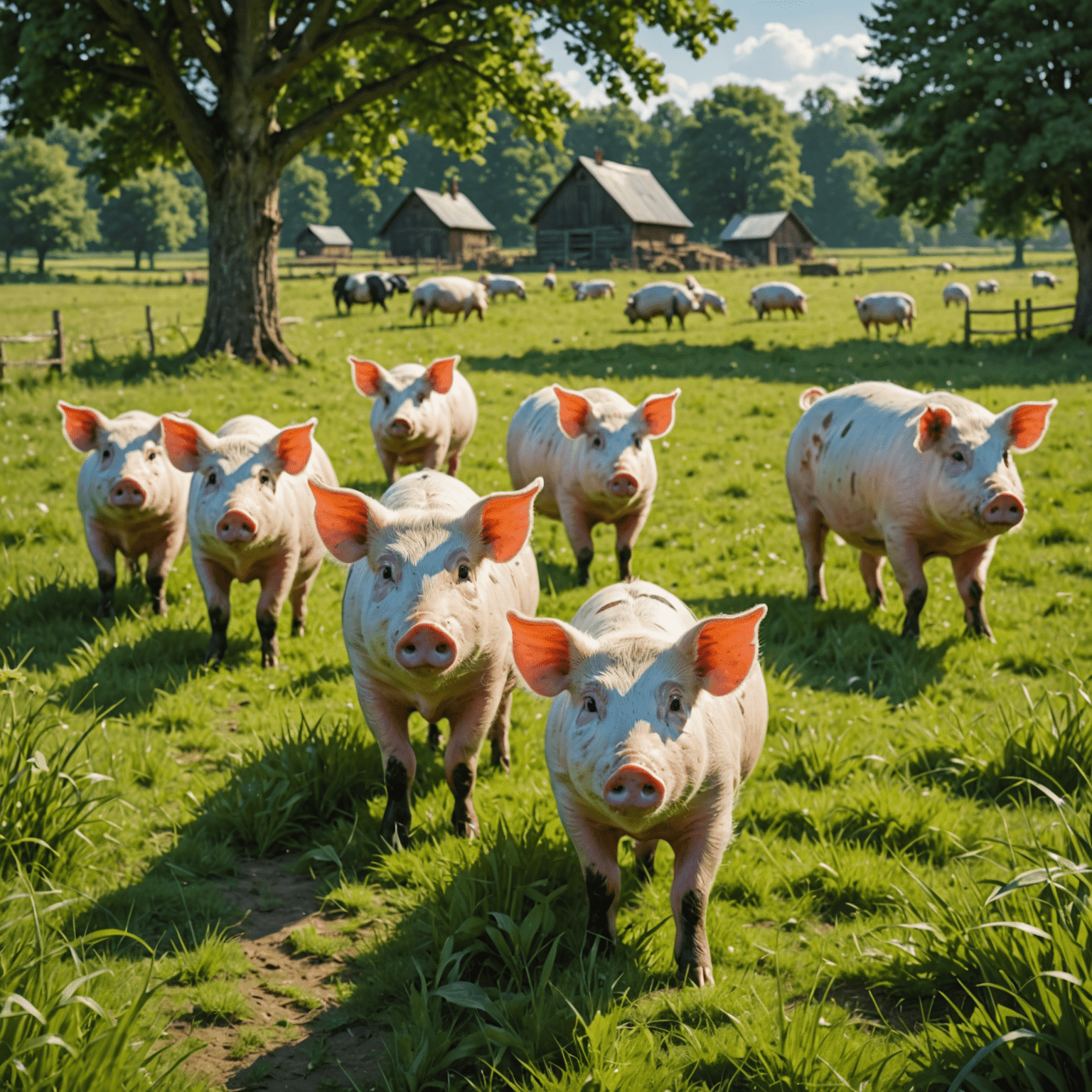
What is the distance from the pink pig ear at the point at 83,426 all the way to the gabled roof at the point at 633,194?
162 feet

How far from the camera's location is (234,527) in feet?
18.3

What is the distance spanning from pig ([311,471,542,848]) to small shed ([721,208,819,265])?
61429 millimetres

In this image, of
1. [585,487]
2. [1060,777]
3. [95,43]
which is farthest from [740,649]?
[95,43]

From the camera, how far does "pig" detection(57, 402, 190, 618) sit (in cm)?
652

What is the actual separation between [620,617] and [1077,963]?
5.82 feet

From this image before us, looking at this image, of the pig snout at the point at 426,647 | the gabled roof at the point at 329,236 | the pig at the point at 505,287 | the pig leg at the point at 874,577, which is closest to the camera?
the pig snout at the point at 426,647

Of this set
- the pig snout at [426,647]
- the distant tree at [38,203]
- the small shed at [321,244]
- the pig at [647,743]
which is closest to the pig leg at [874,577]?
the pig at [647,743]

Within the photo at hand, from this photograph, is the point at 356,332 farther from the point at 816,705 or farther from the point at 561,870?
the point at 561,870

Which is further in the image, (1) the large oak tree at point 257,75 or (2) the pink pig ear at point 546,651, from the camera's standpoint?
(1) the large oak tree at point 257,75

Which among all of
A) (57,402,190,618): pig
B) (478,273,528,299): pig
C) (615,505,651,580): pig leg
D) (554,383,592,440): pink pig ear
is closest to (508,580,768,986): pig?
(554,383,592,440): pink pig ear

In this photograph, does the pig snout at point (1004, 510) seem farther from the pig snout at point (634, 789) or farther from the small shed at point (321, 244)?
the small shed at point (321, 244)

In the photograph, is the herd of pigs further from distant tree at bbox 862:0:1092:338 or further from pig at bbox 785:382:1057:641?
distant tree at bbox 862:0:1092:338

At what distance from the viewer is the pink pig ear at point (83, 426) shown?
663 centimetres

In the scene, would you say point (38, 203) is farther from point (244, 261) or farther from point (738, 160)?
point (244, 261)
